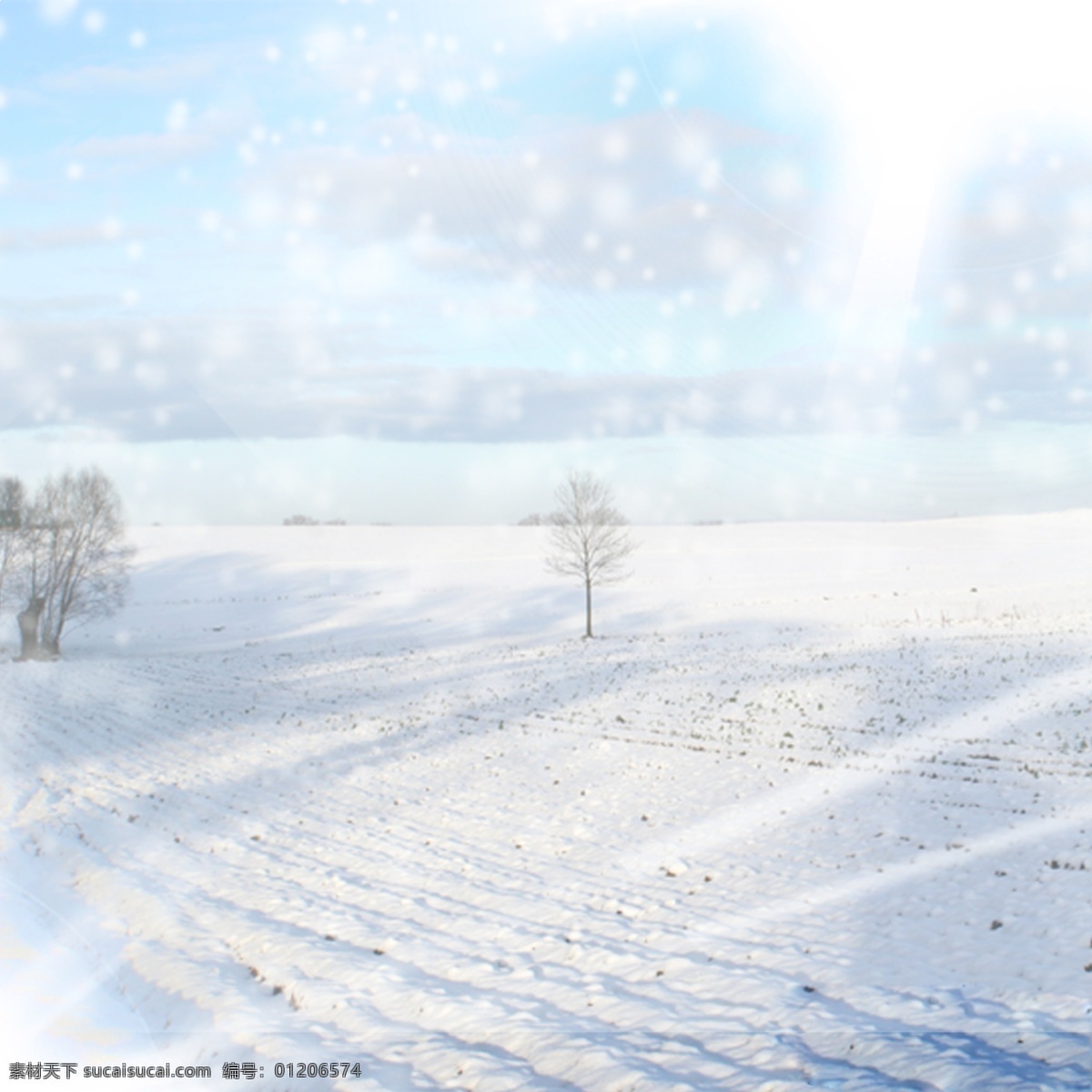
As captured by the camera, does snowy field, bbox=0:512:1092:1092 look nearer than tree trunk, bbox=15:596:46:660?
Yes

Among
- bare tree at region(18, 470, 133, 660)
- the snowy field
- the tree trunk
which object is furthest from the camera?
bare tree at region(18, 470, 133, 660)

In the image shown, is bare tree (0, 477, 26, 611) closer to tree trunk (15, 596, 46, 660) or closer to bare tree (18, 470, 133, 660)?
bare tree (18, 470, 133, 660)

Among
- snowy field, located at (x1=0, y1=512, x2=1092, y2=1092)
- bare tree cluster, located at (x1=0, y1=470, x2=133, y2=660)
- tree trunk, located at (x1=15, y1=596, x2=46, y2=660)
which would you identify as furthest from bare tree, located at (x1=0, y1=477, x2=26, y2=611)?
snowy field, located at (x1=0, y1=512, x2=1092, y2=1092)

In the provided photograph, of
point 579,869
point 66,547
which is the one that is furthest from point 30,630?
point 579,869

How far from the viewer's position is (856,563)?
73000mm

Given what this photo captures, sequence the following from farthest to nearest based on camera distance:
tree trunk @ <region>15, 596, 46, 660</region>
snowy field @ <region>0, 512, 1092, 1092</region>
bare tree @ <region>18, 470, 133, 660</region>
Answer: bare tree @ <region>18, 470, 133, 660</region> → tree trunk @ <region>15, 596, 46, 660</region> → snowy field @ <region>0, 512, 1092, 1092</region>

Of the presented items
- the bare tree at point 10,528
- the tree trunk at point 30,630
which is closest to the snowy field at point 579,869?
the tree trunk at point 30,630

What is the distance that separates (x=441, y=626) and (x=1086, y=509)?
9321cm

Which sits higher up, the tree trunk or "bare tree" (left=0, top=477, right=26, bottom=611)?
"bare tree" (left=0, top=477, right=26, bottom=611)

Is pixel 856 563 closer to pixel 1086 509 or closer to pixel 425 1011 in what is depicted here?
pixel 1086 509

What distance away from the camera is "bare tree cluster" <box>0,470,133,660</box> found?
52688mm

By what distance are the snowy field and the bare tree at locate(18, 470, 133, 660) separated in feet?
65.5

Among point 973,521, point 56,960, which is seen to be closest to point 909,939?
point 56,960

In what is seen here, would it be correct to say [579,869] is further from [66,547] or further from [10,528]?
[10,528]
